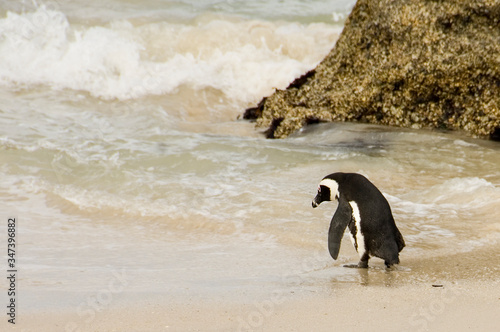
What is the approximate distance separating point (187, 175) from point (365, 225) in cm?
242

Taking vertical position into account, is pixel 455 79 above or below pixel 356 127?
above

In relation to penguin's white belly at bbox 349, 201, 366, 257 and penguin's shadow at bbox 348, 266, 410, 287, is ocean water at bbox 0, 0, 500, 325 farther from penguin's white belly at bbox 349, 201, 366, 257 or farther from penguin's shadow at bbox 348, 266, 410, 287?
penguin's white belly at bbox 349, 201, 366, 257

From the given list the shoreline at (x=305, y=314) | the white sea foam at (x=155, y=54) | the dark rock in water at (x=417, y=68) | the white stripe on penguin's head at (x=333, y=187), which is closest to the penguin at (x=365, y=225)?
the white stripe on penguin's head at (x=333, y=187)

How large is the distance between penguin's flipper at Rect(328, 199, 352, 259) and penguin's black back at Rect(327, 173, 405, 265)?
0.05 meters

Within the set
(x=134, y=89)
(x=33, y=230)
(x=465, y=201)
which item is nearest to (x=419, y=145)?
(x=465, y=201)

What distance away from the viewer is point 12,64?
34.7 feet

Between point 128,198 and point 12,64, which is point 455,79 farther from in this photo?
point 12,64

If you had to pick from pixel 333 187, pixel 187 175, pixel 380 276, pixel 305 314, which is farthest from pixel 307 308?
pixel 187 175

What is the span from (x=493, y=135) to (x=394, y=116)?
0.95m

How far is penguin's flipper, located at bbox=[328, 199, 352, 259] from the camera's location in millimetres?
3941

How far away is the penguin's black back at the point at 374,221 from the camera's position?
3979 mm

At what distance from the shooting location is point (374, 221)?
13.2ft

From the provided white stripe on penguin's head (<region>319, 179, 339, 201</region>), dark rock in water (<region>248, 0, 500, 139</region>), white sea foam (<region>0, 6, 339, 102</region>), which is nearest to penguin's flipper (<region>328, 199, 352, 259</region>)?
white stripe on penguin's head (<region>319, 179, 339, 201</region>)

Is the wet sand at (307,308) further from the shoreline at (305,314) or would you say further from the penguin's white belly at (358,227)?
the penguin's white belly at (358,227)
